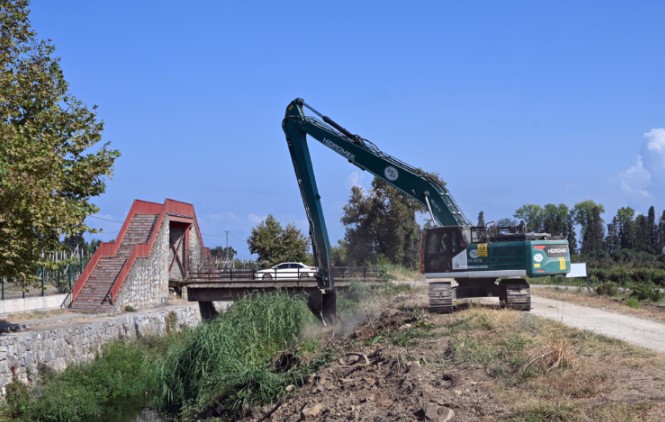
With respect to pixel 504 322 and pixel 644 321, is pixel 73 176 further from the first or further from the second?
pixel 644 321

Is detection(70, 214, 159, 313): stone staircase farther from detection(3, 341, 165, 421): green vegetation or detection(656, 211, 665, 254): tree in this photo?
detection(656, 211, 665, 254): tree

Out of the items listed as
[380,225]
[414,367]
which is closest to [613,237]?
[380,225]

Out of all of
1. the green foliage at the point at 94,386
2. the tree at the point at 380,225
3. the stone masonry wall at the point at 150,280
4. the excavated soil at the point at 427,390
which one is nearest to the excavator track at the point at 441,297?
the excavated soil at the point at 427,390

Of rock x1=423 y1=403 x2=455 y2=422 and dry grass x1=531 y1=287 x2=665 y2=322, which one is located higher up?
dry grass x1=531 y1=287 x2=665 y2=322

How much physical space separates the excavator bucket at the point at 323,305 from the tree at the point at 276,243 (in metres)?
29.0

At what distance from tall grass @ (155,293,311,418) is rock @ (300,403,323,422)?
1.89m

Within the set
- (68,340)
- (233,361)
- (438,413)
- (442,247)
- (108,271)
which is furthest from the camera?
(108,271)

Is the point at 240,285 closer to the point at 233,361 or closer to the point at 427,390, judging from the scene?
the point at 233,361

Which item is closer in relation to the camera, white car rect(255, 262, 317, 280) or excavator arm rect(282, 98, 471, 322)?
excavator arm rect(282, 98, 471, 322)

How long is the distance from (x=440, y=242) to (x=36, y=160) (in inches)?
414

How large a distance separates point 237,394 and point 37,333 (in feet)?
31.0

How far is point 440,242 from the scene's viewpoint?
1939 centimetres

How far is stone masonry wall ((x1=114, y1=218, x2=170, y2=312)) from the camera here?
100 ft

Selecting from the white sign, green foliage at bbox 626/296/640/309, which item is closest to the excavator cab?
the white sign
